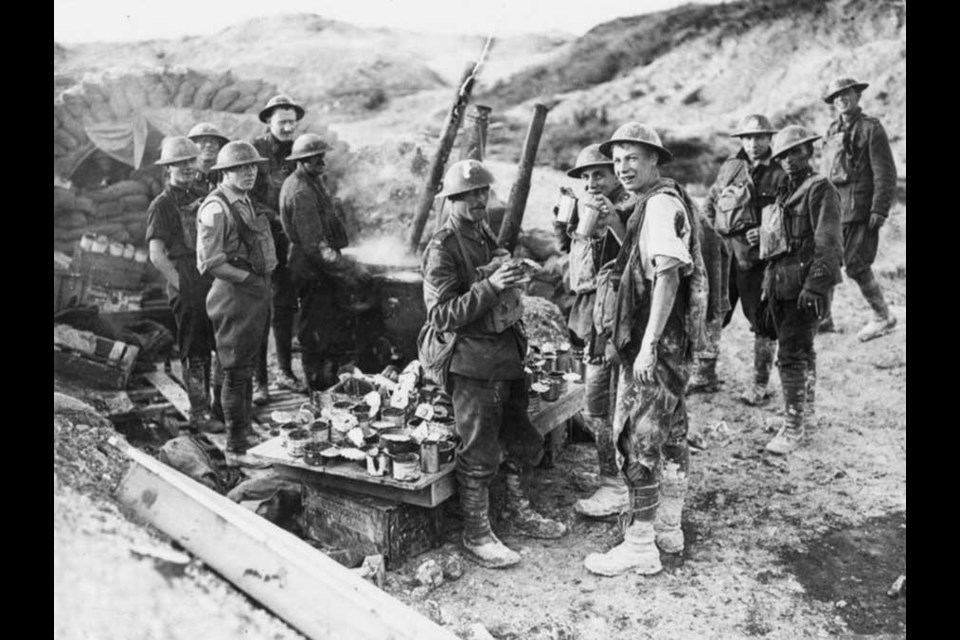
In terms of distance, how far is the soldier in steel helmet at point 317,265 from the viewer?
221 inches

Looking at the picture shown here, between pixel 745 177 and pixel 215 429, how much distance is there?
422cm

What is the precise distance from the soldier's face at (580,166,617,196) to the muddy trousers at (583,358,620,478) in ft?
3.45

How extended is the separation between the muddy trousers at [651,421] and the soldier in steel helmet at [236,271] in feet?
7.81

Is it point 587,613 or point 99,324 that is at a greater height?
point 99,324

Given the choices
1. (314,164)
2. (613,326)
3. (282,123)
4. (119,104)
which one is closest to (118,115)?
(119,104)

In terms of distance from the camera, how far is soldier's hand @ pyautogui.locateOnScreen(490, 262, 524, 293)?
3609 mm

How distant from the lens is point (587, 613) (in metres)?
3.54

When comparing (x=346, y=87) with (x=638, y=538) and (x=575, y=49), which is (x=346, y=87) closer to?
(x=575, y=49)

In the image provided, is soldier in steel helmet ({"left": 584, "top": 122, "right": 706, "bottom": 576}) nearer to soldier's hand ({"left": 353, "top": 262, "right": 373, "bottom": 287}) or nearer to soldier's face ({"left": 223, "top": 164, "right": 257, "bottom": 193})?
soldier's face ({"left": 223, "top": 164, "right": 257, "bottom": 193})

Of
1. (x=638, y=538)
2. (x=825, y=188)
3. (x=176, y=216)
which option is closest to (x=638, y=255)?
(x=638, y=538)

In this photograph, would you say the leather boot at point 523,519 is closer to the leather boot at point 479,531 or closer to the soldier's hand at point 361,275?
the leather boot at point 479,531

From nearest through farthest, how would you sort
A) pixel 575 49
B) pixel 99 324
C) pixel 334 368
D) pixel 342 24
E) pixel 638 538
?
1. pixel 638 538
2. pixel 99 324
3. pixel 342 24
4. pixel 334 368
5. pixel 575 49

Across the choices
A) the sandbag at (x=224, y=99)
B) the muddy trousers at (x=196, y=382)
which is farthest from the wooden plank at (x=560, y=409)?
the sandbag at (x=224, y=99)
